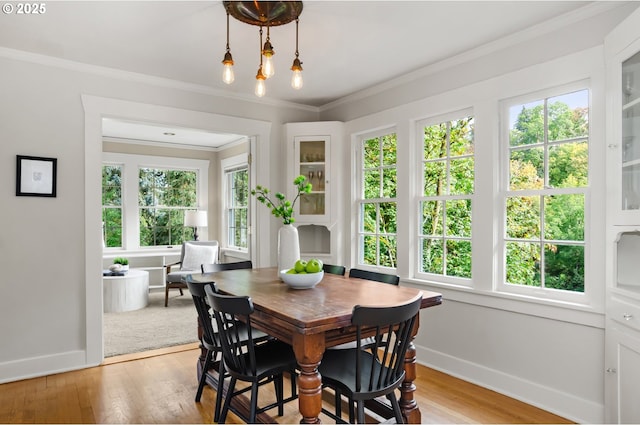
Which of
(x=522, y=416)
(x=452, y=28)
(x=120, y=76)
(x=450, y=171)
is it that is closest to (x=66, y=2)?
(x=120, y=76)

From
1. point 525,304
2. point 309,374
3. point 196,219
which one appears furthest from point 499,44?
point 196,219

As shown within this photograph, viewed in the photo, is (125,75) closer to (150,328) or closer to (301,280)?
(301,280)

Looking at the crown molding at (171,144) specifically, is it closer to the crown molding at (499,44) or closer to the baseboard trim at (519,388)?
the crown molding at (499,44)

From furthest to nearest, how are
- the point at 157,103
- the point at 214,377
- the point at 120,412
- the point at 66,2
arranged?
the point at 157,103
the point at 214,377
the point at 120,412
the point at 66,2

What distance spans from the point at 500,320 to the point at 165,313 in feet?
13.9

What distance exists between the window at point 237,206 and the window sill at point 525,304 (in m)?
4.15

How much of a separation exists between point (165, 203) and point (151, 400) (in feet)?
16.9

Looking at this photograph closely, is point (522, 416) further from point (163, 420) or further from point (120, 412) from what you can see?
point (120, 412)

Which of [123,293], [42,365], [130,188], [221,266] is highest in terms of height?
[130,188]

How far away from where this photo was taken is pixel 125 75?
3.68 m

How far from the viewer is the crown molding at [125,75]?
10.6ft

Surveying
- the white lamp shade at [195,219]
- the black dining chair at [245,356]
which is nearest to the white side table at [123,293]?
the white lamp shade at [195,219]

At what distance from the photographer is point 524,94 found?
9.58 feet

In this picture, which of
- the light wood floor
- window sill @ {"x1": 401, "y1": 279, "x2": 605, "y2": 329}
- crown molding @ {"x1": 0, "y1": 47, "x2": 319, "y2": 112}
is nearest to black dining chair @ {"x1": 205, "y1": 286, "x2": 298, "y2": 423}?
the light wood floor
